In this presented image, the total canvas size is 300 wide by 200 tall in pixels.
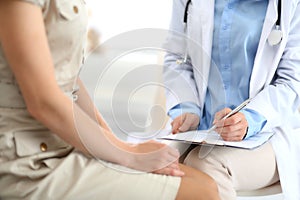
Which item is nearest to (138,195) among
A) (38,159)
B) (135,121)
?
(38,159)

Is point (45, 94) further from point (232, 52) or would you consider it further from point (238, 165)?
point (232, 52)

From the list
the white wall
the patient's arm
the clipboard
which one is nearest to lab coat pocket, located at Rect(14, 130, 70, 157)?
the patient's arm

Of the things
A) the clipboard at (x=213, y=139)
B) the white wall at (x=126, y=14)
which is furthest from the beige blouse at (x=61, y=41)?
the white wall at (x=126, y=14)

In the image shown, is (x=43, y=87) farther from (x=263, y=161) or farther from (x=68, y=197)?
(x=263, y=161)

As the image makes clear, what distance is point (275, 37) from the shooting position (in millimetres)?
1388

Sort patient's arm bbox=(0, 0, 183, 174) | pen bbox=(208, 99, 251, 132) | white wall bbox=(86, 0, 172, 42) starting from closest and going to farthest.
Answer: patient's arm bbox=(0, 0, 183, 174) → pen bbox=(208, 99, 251, 132) → white wall bbox=(86, 0, 172, 42)

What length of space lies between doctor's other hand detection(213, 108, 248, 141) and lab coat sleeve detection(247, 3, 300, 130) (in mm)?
84

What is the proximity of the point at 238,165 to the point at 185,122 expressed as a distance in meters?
0.21

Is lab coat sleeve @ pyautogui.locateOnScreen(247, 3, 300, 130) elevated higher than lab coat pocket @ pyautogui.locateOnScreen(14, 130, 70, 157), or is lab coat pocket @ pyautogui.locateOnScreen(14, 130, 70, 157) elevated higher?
lab coat pocket @ pyautogui.locateOnScreen(14, 130, 70, 157)

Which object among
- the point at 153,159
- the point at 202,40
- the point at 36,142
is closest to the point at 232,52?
the point at 202,40

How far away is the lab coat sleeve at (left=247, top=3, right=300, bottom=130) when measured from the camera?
4.56 feet

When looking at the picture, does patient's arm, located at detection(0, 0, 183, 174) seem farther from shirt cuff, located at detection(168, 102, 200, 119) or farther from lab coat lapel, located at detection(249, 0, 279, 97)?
lab coat lapel, located at detection(249, 0, 279, 97)

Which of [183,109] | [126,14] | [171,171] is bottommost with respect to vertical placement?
[126,14]

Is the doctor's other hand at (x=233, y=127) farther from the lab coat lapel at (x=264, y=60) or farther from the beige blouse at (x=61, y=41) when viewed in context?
the beige blouse at (x=61, y=41)
